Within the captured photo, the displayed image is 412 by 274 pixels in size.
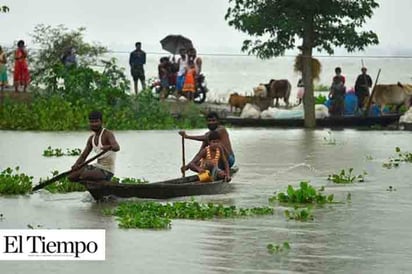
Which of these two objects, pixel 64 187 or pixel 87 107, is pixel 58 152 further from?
pixel 87 107

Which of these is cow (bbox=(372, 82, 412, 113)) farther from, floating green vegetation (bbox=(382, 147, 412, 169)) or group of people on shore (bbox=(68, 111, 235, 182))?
group of people on shore (bbox=(68, 111, 235, 182))

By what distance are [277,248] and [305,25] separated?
20.8 m

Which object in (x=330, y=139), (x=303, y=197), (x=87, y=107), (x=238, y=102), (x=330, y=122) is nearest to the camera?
(x=303, y=197)

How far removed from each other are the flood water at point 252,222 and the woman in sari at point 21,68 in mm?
8020

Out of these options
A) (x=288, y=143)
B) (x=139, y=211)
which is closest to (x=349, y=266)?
(x=139, y=211)

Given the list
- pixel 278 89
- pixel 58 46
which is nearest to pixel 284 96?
pixel 278 89

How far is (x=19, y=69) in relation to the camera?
34.6 metres

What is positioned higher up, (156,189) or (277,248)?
(156,189)

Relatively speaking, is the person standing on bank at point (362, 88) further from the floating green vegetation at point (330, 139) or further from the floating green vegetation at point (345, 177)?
the floating green vegetation at point (345, 177)

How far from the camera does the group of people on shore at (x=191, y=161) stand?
16.2 metres

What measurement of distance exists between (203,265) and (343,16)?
2209cm

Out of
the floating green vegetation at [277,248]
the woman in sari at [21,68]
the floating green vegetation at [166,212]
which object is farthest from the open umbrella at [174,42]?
the floating green vegetation at [277,248]

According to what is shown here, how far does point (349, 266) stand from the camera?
40.7ft

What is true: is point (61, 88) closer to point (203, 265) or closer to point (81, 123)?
point (81, 123)
